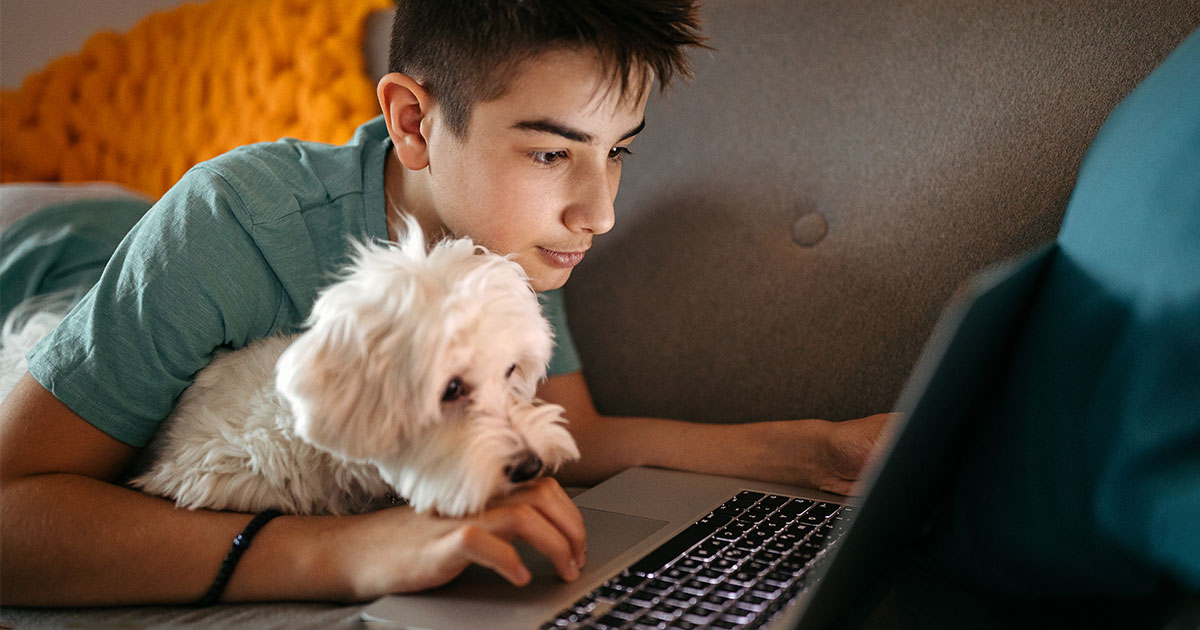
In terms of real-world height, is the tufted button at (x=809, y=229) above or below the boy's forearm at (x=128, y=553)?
above

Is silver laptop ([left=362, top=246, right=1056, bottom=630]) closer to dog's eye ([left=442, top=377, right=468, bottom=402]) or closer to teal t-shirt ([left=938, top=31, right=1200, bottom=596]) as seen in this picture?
teal t-shirt ([left=938, top=31, right=1200, bottom=596])

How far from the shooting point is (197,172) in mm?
954

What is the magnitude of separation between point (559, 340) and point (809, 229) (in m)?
0.42

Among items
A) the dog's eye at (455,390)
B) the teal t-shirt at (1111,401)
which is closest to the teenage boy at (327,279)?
the dog's eye at (455,390)

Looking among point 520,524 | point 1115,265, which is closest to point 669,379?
point 520,524

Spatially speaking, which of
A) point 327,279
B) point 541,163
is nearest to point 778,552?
point 541,163

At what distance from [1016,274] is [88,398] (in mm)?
891

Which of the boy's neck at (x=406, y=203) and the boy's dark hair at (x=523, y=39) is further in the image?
the boy's neck at (x=406, y=203)

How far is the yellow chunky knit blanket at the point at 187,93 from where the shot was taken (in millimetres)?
1547

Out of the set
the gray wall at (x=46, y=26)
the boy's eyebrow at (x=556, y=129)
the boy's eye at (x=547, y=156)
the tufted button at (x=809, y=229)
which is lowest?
the boy's eye at (x=547, y=156)

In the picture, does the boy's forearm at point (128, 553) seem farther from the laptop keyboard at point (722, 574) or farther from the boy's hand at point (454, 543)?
the laptop keyboard at point (722, 574)

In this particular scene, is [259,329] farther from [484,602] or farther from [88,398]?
[484,602]

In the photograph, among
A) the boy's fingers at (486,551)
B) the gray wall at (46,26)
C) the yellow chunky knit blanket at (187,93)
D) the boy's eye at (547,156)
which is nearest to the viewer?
the boy's fingers at (486,551)

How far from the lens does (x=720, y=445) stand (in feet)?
3.52
